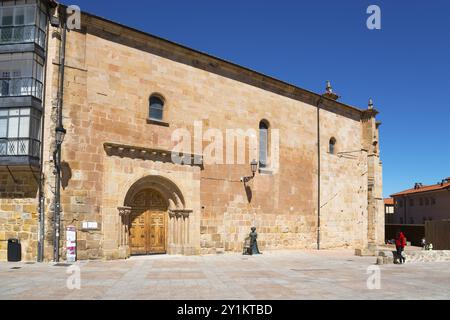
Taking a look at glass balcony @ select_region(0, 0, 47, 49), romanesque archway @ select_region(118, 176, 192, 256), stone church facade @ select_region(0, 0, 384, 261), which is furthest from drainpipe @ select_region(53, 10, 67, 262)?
romanesque archway @ select_region(118, 176, 192, 256)

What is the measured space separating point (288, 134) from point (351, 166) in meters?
6.21

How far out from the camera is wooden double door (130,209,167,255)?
17250 millimetres

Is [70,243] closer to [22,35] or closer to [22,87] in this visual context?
[22,87]

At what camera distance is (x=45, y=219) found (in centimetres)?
1480

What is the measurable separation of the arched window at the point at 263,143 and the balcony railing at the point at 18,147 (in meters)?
10.7

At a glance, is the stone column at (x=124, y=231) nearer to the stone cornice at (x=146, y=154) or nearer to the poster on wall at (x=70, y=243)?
the poster on wall at (x=70, y=243)

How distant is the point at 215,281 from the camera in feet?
36.2

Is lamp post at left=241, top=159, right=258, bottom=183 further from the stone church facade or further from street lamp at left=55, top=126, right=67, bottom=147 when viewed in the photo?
street lamp at left=55, top=126, right=67, bottom=147

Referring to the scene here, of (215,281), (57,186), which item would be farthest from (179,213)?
(215,281)

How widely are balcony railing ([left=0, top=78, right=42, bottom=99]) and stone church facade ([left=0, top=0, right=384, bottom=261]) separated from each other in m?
0.07

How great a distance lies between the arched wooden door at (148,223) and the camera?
17.3m

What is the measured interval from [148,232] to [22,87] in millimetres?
7102

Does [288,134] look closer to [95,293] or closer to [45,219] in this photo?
[45,219]
